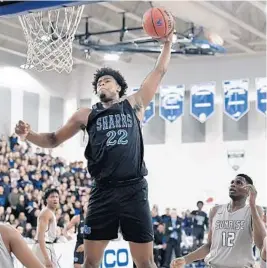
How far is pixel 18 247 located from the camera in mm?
2939

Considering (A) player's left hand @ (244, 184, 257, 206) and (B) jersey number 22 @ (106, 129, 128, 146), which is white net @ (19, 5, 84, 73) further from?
(A) player's left hand @ (244, 184, 257, 206)

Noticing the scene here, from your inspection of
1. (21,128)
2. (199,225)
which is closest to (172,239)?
(199,225)

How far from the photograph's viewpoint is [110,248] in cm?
1307

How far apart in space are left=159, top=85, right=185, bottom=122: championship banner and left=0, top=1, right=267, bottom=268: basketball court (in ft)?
0.10

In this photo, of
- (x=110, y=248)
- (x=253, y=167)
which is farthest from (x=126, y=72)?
(x=110, y=248)

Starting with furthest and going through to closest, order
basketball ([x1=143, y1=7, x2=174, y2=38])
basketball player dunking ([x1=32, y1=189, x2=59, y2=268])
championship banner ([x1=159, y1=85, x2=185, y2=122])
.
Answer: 1. championship banner ([x1=159, y1=85, x2=185, y2=122])
2. basketball player dunking ([x1=32, y1=189, x2=59, y2=268])
3. basketball ([x1=143, y1=7, x2=174, y2=38])

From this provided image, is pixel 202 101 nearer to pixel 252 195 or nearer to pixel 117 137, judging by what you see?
pixel 252 195

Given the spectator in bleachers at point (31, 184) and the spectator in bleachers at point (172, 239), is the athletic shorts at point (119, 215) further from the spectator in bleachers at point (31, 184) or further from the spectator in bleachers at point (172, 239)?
the spectator in bleachers at point (172, 239)

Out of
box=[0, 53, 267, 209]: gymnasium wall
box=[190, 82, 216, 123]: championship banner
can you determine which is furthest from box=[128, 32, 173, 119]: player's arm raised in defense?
box=[0, 53, 267, 209]: gymnasium wall

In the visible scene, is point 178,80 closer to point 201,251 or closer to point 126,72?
point 126,72

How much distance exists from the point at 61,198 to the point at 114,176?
12800 millimetres

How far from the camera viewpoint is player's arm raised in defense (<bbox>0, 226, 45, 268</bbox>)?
9.58ft

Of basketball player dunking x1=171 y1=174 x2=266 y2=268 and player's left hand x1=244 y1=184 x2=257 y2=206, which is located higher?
player's left hand x1=244 y1=184 x2=257 y2=206

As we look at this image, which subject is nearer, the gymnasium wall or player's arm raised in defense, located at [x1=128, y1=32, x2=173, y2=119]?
player's arm raised in defense, located at [x1=128, y1=32, x2=173, y2=119]
